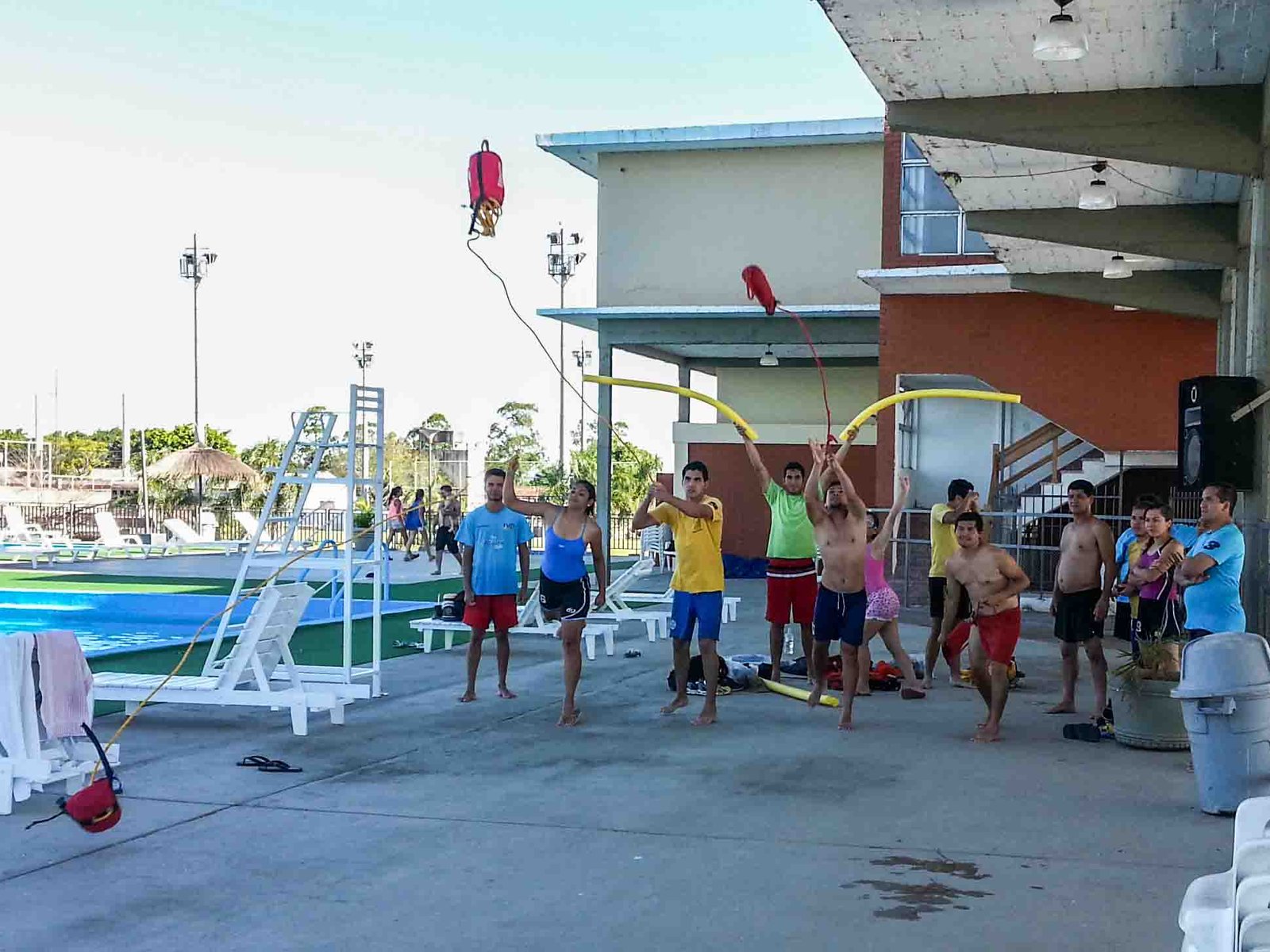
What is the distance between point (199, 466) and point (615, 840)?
38520 mm

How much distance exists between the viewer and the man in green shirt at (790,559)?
39.5ft

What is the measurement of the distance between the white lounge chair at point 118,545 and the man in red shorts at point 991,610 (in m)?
24.0

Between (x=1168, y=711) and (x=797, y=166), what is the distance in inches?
679

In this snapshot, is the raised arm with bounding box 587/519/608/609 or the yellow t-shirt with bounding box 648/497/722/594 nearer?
the yellow t-shirt with bounding box 648/497/722/594

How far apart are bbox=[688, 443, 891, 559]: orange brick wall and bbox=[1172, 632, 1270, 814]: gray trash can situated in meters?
24.4

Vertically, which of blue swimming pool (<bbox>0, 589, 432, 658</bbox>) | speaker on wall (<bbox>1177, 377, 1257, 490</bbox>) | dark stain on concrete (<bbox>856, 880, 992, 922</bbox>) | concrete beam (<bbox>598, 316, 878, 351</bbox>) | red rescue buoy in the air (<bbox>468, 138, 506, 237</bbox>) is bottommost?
blue swimming pool (<bbox>0, 589, 432, 658</bbox>)

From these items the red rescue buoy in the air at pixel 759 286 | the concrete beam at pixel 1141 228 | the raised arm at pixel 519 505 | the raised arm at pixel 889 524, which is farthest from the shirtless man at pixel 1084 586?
the concrete beam at pixel 1141 228

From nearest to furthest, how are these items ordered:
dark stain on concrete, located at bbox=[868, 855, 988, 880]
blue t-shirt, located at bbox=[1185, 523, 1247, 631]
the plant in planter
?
dark stain on concrete, located at bbox=[868, 855, 988, 880] < blue t-shirt, located at bbox=[1185, 523, 1247, 631] < the plant in planter

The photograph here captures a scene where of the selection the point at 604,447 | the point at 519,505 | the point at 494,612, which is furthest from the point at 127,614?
the point at 519,505

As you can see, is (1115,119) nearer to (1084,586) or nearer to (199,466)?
(1084,586)

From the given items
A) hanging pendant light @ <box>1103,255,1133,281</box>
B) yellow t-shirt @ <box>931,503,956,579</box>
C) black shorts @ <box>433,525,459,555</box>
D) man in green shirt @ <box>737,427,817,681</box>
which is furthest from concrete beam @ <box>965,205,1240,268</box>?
black shorts @ <box>433,525,459,555</box>

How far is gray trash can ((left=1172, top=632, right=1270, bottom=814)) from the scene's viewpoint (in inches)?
286

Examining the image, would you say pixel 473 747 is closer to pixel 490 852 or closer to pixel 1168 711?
pixel 490 852

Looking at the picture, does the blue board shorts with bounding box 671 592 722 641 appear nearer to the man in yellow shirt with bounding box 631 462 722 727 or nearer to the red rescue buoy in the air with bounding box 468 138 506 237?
the man in yellow shirt with bounding box 631 462 722 727
